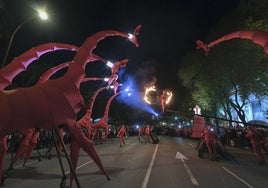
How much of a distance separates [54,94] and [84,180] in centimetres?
641

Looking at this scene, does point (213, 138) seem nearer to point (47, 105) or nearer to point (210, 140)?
point (210, 140)

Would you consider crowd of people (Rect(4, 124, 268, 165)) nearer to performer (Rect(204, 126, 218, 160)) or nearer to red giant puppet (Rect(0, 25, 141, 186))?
performer (Rect(204, 126, 218, 160))

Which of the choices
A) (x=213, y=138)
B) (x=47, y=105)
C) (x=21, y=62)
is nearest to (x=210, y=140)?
(x=213, y=138)

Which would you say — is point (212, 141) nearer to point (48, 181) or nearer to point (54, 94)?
point (48, 181)

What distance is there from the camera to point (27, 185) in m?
12.5

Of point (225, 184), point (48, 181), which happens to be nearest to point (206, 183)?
point (225, 184)

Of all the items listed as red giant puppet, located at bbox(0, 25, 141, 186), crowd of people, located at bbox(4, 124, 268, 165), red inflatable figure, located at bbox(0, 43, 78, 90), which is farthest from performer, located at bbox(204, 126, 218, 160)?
red giant puppet, located at bbox(0, 25, 141, 186)

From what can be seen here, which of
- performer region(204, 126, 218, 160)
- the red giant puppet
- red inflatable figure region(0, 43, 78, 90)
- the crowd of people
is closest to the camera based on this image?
the red giant puppet

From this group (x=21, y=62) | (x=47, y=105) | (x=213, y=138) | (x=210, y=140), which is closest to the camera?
(x=47, y=105)

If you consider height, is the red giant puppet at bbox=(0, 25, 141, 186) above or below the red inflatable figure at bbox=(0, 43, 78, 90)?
below

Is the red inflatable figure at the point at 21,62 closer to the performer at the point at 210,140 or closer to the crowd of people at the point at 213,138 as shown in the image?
the crowd of people at the point at 213,138

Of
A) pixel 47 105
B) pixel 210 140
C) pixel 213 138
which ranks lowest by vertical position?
pixel 47 105

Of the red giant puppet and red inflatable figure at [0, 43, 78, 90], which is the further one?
red inflatable figure at [0, 43, 78, 90]

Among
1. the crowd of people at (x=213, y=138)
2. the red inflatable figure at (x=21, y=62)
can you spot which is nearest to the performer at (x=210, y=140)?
the crowd of people at (x=213, y=138)
